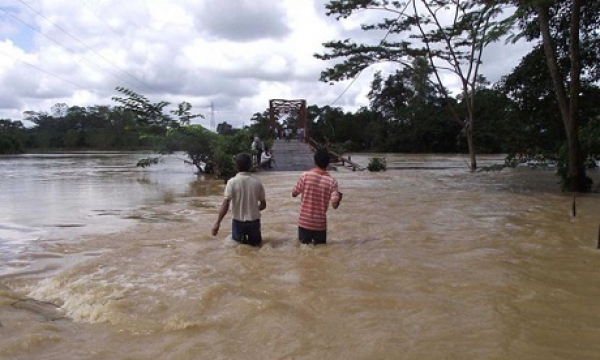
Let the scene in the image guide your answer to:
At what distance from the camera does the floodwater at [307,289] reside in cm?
372

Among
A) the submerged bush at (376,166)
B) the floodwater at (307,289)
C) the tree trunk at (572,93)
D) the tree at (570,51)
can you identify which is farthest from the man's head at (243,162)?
the submerged bush at (376,166)

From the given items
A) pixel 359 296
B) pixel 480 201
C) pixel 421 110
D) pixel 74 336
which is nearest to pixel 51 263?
pixel 74 336

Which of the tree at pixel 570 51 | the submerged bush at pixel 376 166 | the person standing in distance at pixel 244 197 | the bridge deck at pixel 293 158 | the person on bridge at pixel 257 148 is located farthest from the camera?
the submerged bush at pixel 376 166

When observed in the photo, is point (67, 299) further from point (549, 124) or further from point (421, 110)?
point (421, 110)

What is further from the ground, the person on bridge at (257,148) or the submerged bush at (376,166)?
the person on bridge at (257,148)

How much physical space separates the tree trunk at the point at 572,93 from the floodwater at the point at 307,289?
4.22 meters

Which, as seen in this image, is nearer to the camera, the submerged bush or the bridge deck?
the bridge deck

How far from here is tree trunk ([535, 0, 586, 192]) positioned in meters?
13.2

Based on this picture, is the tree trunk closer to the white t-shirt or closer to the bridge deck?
the white t-shirt

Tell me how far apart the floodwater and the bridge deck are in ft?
53.7

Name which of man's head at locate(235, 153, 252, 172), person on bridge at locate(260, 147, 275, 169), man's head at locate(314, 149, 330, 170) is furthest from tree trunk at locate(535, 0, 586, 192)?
person on bridge at locate(260, 147, 275, 169)

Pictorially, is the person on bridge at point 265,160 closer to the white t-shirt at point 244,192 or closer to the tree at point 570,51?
the tree at point 570,51

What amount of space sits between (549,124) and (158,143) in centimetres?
1740

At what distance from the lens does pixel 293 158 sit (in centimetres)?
3030
